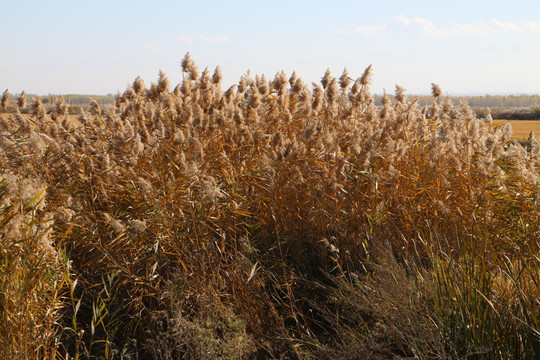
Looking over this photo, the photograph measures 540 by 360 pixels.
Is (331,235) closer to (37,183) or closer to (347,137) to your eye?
(347,137)

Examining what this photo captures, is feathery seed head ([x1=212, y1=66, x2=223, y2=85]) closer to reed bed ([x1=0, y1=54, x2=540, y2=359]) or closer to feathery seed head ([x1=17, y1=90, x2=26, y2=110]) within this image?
reed bed ([x1=0, y1=54, x2=540, y2=359])

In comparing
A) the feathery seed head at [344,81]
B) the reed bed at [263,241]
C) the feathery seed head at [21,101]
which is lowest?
the reed bed at [263,241]

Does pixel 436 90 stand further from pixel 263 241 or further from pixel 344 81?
pixel 263 241

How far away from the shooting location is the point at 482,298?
2.68m

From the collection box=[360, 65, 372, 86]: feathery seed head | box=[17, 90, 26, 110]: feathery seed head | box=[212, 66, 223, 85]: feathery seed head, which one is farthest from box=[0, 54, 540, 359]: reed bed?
box=[17, 90, 26, 110]: feathery seed head

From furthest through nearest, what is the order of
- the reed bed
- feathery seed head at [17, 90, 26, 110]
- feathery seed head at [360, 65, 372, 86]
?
feathery seed head at [17, 90, 26, 110] < feathery seed head at [360, 65, 372, 86] < the reed bed

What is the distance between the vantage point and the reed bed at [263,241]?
2.84m

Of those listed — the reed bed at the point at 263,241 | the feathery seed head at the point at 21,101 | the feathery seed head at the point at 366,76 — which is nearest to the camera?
the reed bed at the point at 263,241

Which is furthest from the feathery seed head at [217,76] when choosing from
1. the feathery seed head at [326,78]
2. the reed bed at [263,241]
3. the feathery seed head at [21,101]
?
the feathery seed head at [21,101]

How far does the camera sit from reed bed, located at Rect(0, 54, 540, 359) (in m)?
2.84

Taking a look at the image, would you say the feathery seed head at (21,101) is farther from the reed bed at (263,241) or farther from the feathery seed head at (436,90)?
the feathery seed head at (436,90)

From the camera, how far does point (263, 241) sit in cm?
390

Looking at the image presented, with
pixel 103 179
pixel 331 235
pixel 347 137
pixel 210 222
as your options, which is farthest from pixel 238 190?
pixel 347 137

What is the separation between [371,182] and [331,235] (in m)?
0.51
